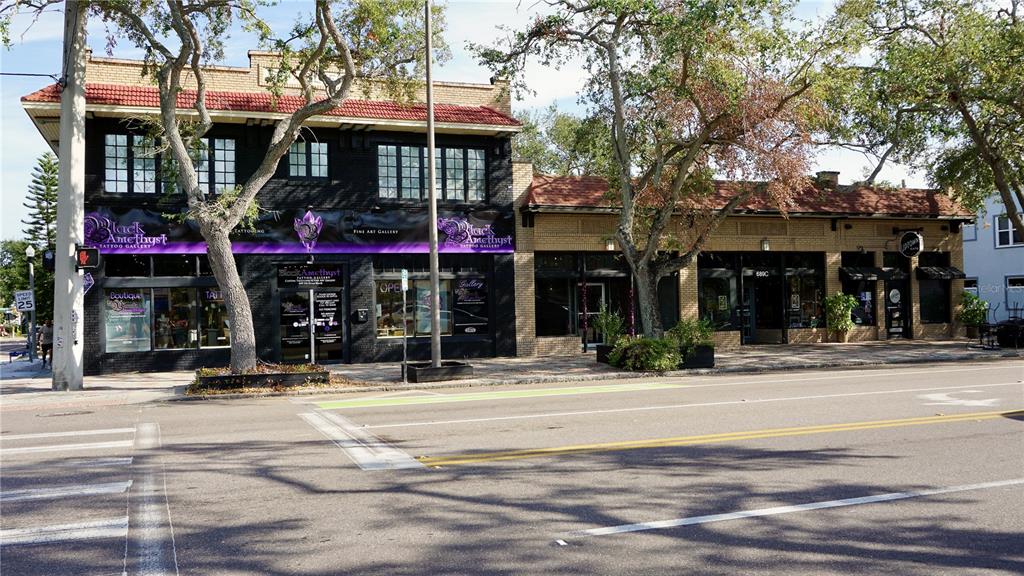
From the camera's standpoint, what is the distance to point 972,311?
29766 mm

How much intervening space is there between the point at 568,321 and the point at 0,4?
56.0 feet

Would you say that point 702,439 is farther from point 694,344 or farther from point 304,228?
point 304,228

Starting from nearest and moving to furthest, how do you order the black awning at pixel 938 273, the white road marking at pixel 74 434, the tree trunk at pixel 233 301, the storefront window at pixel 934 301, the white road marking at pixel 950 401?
1. the white road marking at pixel 74 434
2. the white road marking at pixel 950 401
3. the tree trunk at pixel 233 301
4. the black awning at pixel 938 273
5. the storefront window at pixel 934 301

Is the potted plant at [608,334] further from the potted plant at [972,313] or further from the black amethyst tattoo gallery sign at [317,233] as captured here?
the potted plant at [972,313]

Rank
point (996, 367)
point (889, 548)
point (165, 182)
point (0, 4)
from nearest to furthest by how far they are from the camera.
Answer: point (889, 548)
point (0, 4)
point (996, 367)
point (165, 182)

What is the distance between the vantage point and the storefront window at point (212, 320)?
22.1 m

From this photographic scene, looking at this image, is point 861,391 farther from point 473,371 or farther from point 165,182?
point 165,182

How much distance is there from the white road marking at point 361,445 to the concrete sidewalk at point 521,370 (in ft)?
17.6

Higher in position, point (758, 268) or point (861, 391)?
point (758, 268)

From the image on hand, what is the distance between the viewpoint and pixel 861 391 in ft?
46.5

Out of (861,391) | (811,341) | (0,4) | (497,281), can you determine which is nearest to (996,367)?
(861,391)

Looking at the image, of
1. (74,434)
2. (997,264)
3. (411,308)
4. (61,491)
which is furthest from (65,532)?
(997,264)

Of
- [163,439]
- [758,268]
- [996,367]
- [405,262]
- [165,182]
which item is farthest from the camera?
[758,268]

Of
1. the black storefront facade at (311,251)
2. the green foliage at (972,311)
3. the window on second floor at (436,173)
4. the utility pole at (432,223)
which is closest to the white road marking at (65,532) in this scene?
the utility pole at (432,223)
